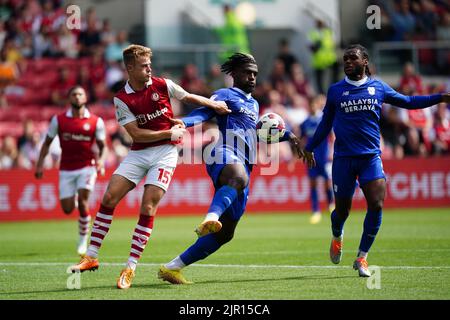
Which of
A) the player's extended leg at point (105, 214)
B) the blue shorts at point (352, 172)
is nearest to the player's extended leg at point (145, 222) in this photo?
the player's extended leg at point (105, 214)

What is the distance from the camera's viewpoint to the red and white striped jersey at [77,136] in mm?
15391

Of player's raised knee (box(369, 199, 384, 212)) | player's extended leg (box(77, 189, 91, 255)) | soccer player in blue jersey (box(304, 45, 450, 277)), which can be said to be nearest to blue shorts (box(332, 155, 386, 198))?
soccer player in blue jersey (box(304, 45, 450, 277))

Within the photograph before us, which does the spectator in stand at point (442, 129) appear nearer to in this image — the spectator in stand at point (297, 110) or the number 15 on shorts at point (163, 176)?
the spectator in stand at point (297, 110)

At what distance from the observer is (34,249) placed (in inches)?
614

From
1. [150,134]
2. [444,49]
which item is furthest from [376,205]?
[444,49]

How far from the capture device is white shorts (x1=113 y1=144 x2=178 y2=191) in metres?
10.4

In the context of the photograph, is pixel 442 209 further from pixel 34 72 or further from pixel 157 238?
pixel 34 72

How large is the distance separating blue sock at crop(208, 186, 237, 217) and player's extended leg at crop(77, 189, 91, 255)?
17.3ft

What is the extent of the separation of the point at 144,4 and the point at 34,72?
14.6 ft

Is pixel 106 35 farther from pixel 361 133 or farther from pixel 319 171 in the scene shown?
pixel 361 133

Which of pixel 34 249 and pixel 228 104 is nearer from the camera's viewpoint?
pixel 228 104

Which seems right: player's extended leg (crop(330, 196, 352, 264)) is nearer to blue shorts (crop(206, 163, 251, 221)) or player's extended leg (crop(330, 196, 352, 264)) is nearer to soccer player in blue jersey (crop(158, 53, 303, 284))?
soccer player in blue jersey (crop(158, 53, 303, 284))
